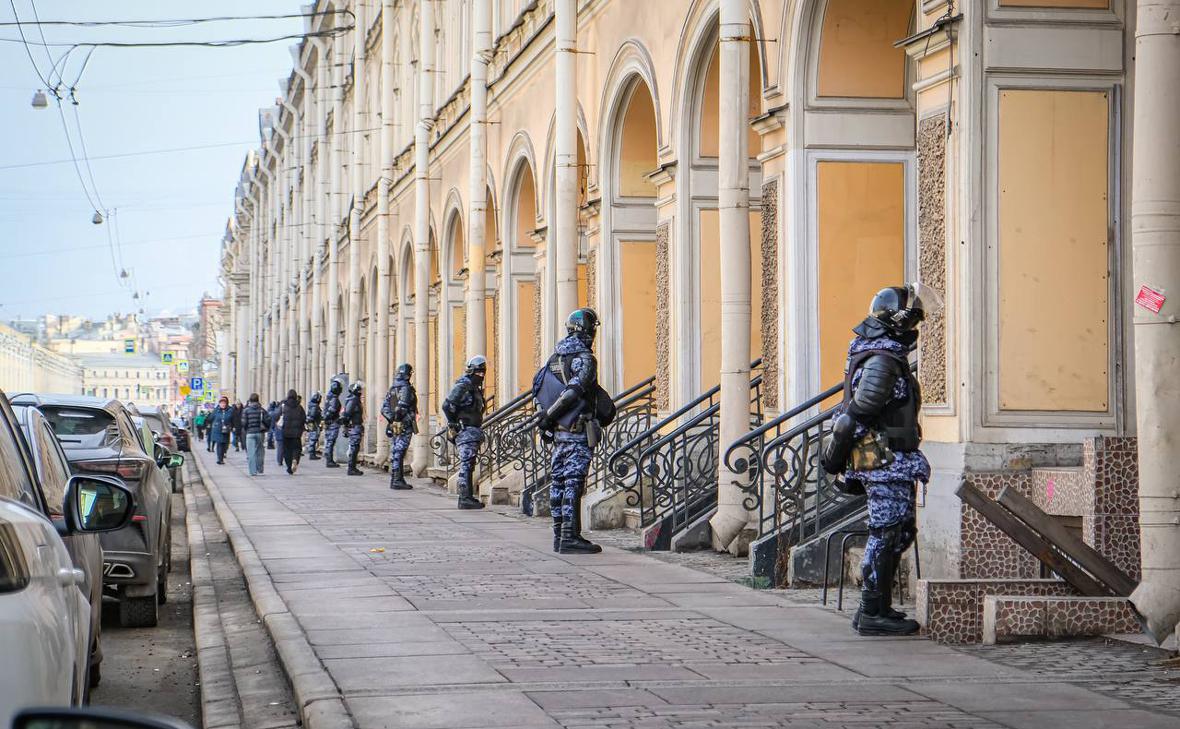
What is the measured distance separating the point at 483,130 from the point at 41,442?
774 inches

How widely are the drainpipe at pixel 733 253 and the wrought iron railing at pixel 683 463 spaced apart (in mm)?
333

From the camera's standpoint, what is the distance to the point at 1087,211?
10.5m

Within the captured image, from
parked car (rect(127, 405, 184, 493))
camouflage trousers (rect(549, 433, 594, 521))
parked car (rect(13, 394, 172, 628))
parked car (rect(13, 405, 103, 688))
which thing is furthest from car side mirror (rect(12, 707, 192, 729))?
parked car (rect(127, 405, 184, 493))

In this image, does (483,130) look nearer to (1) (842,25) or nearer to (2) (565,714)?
(1) (842,25)

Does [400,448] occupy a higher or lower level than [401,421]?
lower

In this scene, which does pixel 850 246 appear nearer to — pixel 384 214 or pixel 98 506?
pixel 98 506

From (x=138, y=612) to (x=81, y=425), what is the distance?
1573 millimetres

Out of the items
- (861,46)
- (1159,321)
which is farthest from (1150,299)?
(861,46)

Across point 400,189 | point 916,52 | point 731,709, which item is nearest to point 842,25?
point 916,52

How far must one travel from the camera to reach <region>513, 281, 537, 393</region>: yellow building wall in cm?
2614

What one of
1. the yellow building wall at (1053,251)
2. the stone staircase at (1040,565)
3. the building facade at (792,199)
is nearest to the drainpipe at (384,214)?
the building facade at (792,199)

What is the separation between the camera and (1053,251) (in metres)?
10.6

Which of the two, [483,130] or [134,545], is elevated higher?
[483,130]

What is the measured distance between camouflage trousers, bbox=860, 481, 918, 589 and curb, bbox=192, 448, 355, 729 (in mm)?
2873
